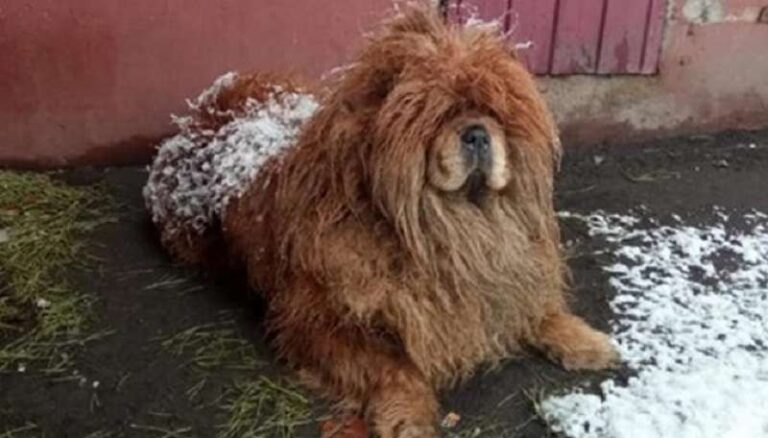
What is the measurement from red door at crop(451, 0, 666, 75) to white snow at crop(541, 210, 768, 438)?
94 cm

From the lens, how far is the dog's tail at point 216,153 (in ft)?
13.5

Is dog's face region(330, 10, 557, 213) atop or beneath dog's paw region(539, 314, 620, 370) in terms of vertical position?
atop

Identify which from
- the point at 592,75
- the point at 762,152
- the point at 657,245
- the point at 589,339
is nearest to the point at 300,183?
the point at 589,339

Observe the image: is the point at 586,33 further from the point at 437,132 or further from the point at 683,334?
the point at 437,132

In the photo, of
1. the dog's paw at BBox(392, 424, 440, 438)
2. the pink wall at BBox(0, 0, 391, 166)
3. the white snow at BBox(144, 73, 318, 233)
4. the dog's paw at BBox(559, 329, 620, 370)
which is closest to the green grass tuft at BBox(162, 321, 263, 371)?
the white snow at BBox(144, 73, 318, 233)

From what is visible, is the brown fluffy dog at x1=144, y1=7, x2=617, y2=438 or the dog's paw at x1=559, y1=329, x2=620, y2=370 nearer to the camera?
the brown fluffy dog at x1=144, y1=7, x2=617, y2=438

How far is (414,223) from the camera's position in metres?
3.34

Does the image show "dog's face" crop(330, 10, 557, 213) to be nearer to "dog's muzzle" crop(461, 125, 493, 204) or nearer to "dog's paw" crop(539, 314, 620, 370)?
"dog's muzzle" crop(461, 125, 493, 204)

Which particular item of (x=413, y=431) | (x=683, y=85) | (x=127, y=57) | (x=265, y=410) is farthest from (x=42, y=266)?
(x=683, y=85)

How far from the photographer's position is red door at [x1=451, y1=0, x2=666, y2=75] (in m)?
5.46

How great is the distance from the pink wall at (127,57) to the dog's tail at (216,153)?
1.46 feet

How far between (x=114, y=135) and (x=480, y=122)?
2.48m

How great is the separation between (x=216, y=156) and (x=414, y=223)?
1.19m

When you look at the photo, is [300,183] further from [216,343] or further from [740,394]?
[740,394]
